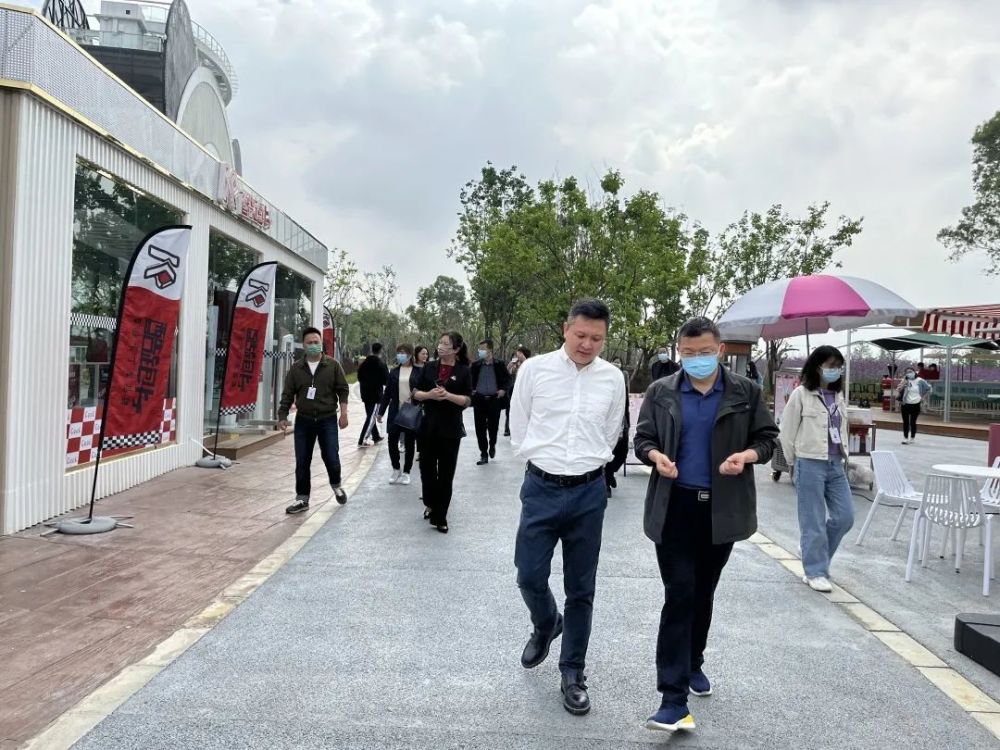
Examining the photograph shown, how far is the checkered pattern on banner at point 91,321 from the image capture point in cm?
748

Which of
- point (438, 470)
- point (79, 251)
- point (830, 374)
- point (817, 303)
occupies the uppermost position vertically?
point (79, 251)

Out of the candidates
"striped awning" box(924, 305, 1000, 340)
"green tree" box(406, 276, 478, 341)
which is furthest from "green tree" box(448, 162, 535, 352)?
"striped awning" box(924, 305, 1000, 340)

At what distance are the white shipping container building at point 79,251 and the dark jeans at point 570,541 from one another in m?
5.00

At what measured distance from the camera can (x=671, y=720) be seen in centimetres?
315

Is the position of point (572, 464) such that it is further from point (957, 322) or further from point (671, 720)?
point (957, 322)

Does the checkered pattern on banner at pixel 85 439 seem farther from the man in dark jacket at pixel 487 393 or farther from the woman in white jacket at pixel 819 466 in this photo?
the woman in white jacket at pixel 819 466

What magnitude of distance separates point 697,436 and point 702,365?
304mm

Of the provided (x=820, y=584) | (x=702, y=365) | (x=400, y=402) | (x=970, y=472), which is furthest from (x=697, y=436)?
(x=400, y=402)

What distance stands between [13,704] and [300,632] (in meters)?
1.35

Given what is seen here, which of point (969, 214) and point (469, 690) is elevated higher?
point (969, 214)

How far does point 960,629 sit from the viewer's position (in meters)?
4.26

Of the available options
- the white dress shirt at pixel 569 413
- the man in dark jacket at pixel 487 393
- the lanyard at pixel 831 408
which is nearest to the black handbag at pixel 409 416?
the man in dark jacket at pixel 487 393

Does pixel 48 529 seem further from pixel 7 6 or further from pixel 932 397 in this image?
pixel 932 397

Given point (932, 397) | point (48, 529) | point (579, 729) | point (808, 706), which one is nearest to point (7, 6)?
point (48, 529)
